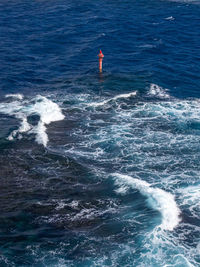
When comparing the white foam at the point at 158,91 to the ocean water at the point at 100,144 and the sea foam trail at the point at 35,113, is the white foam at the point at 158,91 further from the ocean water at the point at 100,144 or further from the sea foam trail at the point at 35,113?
the sea foam trail at the point at 35,113

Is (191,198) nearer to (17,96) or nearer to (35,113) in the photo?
(35,113)

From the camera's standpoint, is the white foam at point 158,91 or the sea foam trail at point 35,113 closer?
the sea foam trail at point 35,113

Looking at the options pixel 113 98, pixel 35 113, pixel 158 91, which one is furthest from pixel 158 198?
pixel 158 91

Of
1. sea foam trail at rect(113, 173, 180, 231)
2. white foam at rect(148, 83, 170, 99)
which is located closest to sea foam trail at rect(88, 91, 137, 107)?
white foam at rect(148, 83, 170, 99)

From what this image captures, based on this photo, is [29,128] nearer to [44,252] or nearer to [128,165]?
[128,165]

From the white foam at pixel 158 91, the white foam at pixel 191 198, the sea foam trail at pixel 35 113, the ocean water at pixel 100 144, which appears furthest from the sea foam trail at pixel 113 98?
the white foam at pixel 191 198

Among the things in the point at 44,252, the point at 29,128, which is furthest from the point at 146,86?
the point at 44,252

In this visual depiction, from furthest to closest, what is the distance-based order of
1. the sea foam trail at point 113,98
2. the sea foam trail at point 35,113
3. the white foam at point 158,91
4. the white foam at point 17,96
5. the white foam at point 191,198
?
the white foam at point 158,91 → the white foam at point 17,96 → the sea foam trail at point 113,98 → the sea foam trail at point 35,113 → the white foam at point 191,198
